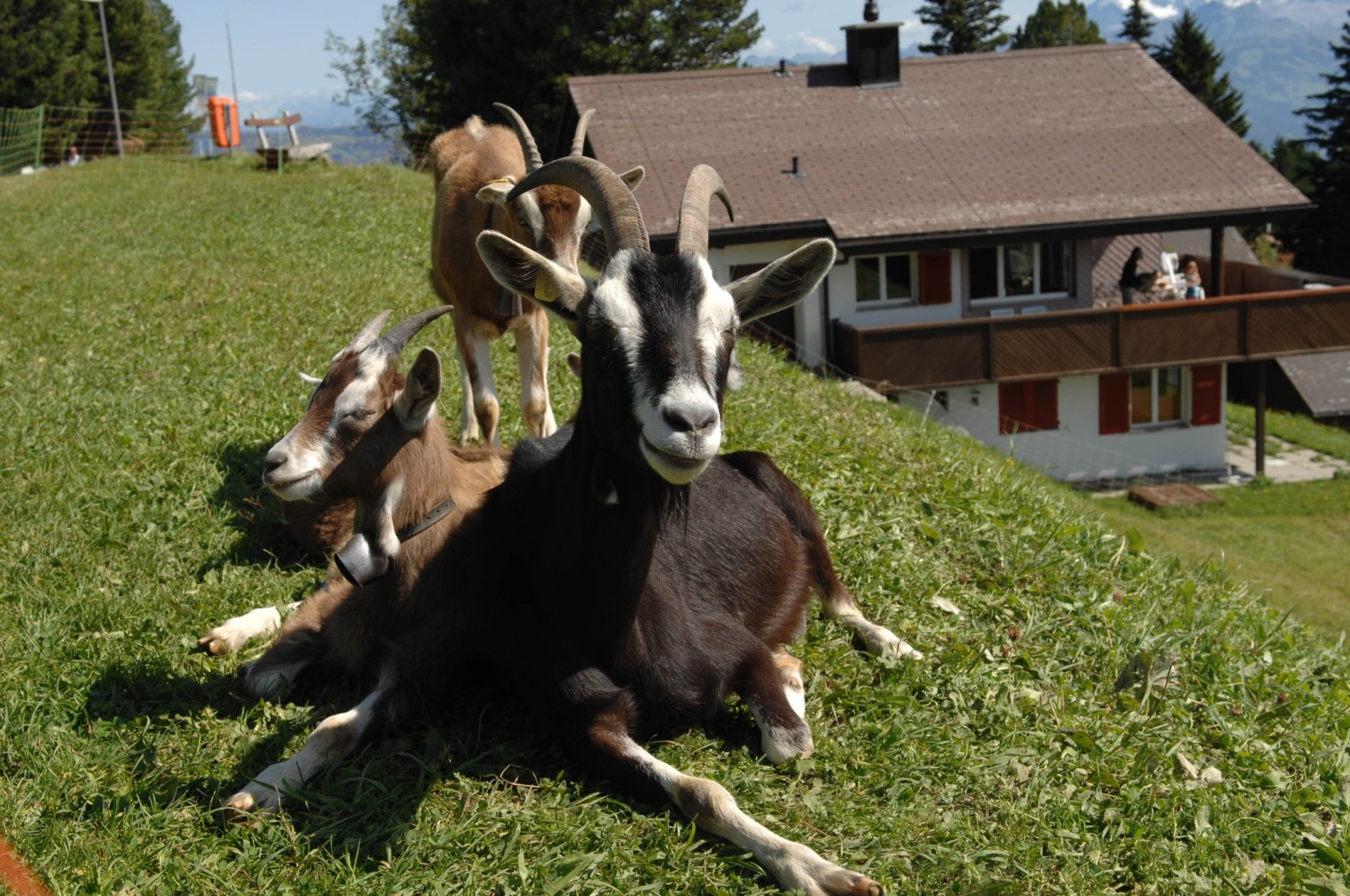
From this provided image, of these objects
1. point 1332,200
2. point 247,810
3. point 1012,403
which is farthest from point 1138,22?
point 247,810

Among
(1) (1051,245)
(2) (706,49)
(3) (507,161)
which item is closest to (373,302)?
(3) (507,161)

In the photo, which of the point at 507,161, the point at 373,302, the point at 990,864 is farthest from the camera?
the point at 373,302

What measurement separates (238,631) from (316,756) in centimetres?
134

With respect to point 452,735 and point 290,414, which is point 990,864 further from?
point 290,414

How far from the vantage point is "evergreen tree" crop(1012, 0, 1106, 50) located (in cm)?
6669

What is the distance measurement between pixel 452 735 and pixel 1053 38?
6991 centimetres

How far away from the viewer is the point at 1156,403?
92.8ft

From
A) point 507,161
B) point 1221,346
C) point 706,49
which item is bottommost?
point 1221,346

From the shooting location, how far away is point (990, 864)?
4.30 metres

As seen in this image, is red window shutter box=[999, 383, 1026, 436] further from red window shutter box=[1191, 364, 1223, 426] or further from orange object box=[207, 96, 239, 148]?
orange object box=[207, 96, 239, 148]

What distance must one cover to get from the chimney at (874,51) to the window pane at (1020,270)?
560 centimetres

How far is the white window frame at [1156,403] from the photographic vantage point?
91.5 ft

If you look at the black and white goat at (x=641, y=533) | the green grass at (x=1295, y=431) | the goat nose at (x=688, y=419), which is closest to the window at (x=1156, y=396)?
the green grass at (x=1295, y=431)

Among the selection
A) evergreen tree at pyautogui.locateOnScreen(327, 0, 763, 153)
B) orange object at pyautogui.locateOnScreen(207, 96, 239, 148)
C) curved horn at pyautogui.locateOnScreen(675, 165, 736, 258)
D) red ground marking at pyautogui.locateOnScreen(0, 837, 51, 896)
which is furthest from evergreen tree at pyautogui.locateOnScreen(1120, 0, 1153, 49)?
red ground marking at pyautogui.locateOnScreen(0, 837, 51, 896)
